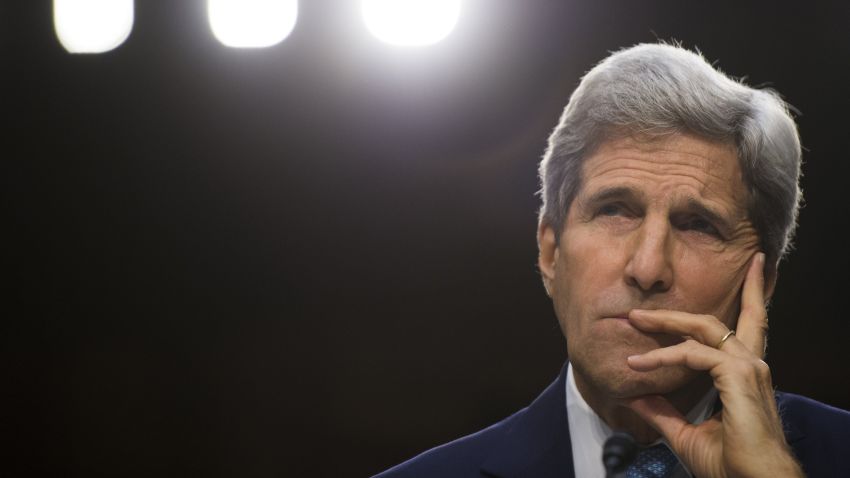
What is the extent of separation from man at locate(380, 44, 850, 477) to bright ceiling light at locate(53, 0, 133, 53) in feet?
6.11

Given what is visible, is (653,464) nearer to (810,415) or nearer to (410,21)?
(810,415)

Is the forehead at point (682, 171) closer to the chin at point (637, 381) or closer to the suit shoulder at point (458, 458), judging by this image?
the chin at point (637, 381)

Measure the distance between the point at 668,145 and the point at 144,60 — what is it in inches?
80.6

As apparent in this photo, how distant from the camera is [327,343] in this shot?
2.97m

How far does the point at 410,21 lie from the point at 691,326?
5.30 ft

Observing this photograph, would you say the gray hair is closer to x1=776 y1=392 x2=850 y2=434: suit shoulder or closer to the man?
the man

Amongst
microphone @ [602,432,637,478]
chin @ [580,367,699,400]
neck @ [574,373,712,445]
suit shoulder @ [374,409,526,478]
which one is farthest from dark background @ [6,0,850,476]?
microphone @ [602,432,637,478]

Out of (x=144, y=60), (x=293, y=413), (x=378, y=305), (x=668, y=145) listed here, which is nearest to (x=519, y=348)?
(x=378, y=305)

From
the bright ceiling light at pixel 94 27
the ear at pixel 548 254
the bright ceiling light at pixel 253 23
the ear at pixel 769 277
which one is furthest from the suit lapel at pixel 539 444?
the bright ceiling light at pixel 94 27

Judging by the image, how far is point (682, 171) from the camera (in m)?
1.89

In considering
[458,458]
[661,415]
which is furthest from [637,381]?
[458,458]

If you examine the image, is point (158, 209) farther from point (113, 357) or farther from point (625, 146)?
point (625, 146)

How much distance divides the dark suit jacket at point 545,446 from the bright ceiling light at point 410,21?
139 cm

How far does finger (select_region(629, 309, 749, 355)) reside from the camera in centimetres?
175
